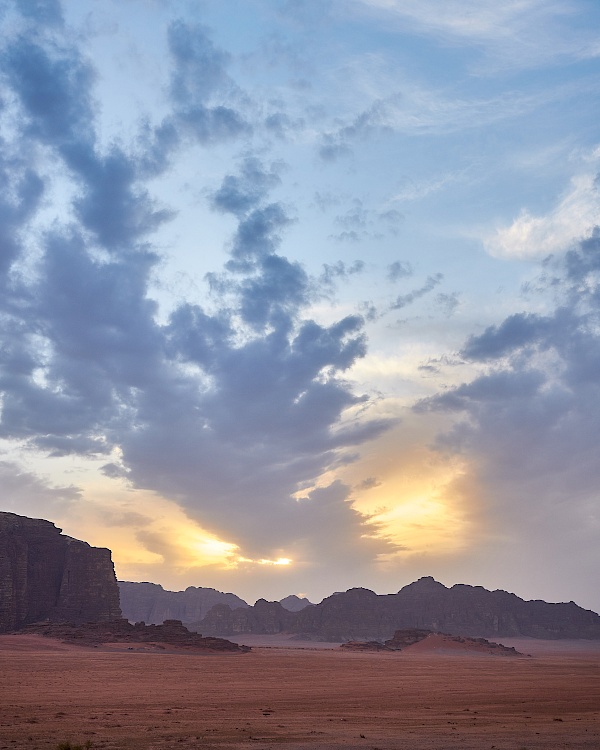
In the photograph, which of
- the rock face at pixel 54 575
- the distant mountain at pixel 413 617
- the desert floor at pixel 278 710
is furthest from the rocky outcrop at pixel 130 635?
the distant mountain at pixel 413 617

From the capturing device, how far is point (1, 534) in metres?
86.4

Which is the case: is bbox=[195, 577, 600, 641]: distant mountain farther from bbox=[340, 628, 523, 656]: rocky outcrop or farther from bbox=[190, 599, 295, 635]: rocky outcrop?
bbox=[340, 628, 523, 656]: rocky outcrop

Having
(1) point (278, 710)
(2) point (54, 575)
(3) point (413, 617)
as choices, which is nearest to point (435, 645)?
(2) point (54, 575)

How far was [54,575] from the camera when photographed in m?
91.4

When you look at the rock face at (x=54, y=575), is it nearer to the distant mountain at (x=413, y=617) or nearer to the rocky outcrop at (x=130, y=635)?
the rocky outcrop at (x=130, y=635)

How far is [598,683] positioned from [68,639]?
48.6 metres

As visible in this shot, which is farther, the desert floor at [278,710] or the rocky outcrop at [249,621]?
the rocky outcrop at [249,621]

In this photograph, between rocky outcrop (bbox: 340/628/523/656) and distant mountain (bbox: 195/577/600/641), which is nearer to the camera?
rocky outcrop (bbox: 340/628/523/656)

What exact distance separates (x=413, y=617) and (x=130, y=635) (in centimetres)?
10810

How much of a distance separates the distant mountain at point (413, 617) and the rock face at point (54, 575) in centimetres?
7374

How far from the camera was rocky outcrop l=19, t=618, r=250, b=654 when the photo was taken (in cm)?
6988

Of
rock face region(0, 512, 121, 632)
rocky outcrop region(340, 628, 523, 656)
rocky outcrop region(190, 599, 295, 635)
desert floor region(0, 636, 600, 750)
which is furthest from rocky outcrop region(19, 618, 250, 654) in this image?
rocky outcrop region(190, 599, 295, 635)

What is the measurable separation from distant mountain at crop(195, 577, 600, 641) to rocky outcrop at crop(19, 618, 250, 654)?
84.6m

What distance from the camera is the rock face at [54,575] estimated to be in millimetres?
86125
